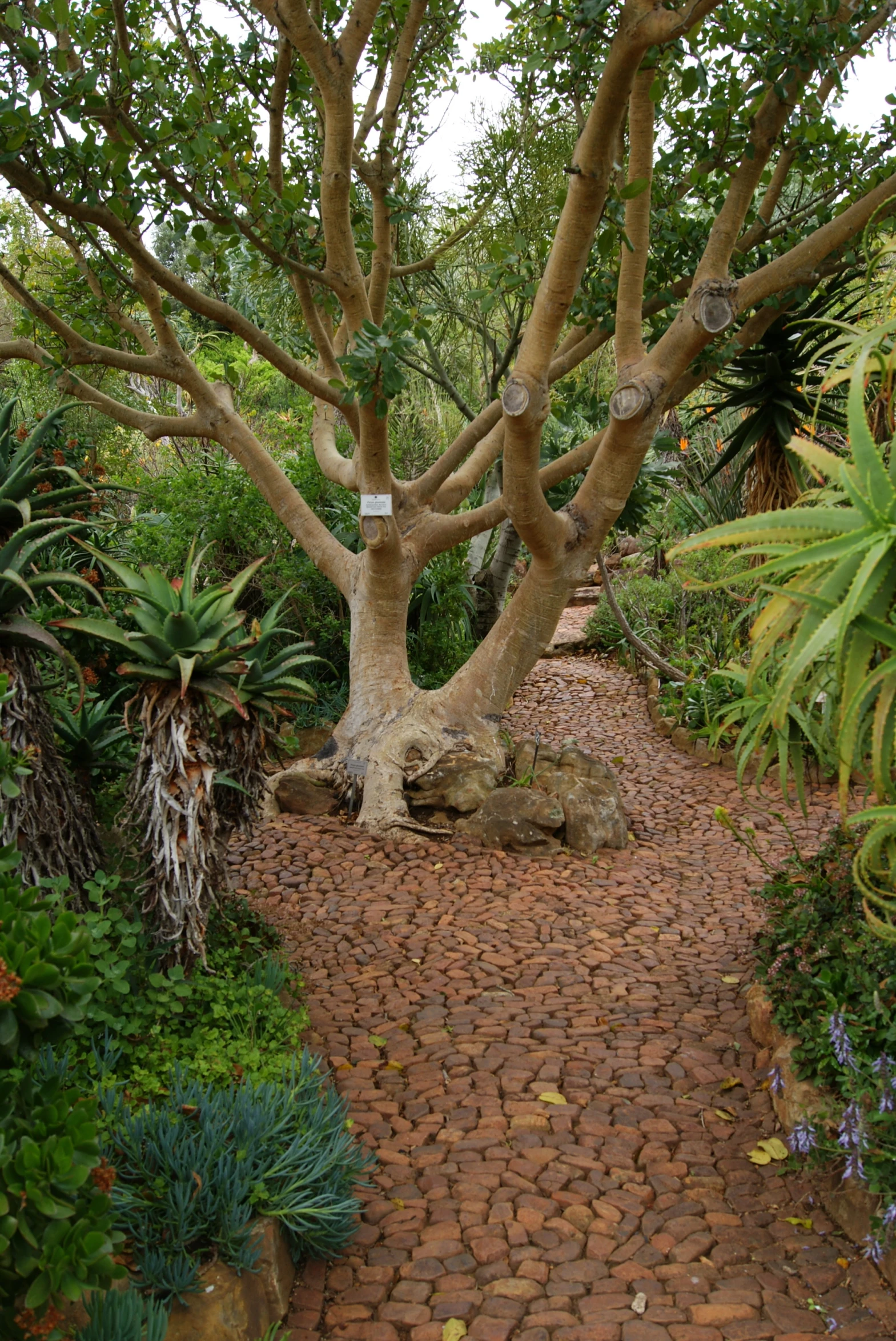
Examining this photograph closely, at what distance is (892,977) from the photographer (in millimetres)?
2809

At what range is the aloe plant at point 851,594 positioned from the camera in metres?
2.10

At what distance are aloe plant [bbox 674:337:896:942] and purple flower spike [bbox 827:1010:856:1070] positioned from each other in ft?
1.56

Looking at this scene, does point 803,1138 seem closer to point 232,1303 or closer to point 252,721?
point 232,1303

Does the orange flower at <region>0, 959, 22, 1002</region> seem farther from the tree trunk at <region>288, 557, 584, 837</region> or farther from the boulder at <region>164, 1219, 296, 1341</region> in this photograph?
the tree trunk at <region>288, 557, 584, 837</region>

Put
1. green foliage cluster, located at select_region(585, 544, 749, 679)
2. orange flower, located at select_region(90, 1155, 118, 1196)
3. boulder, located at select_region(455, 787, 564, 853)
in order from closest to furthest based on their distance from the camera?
orange flower, located at select_region(90, 1155, 118, 1196) → boulder, located at select_region(455, 787, 564, 853) → green foliage cluster, located at select_region(585, 544, 749, 679)

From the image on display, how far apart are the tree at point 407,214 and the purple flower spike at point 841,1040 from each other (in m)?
3.23

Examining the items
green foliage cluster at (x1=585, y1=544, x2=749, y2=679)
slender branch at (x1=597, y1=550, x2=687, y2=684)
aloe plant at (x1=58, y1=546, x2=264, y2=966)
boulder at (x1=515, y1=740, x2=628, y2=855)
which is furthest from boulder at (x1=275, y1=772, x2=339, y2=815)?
slender branch at (x1=597, y1=550, x2=687, y2=684)

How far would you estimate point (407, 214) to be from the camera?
303 inches

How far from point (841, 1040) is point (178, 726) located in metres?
2.14

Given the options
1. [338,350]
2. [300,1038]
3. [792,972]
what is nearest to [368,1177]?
[300,1038]

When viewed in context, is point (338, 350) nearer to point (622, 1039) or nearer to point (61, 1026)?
point (622, 1039)

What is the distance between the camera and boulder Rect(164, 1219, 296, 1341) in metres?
2.16

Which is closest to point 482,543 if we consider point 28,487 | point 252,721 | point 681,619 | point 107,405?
point 681,619

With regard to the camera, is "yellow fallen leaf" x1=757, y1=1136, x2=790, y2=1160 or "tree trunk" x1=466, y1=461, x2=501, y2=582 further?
"tree trunk" x1=466, y1=461, x2=501, y2=582
